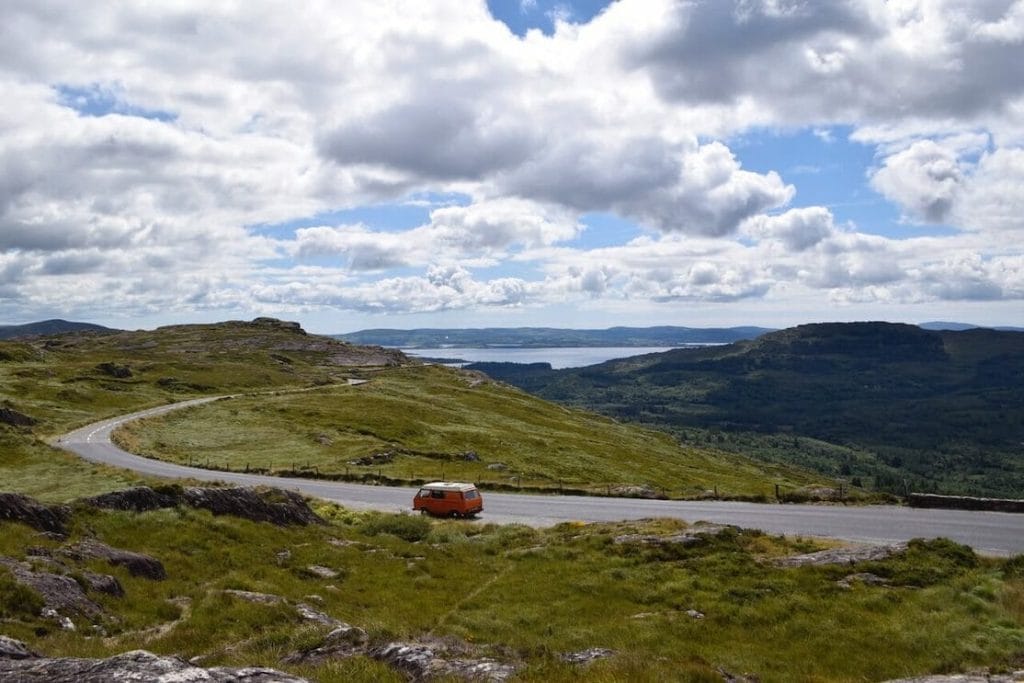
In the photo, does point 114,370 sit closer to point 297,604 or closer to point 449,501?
point 449,501

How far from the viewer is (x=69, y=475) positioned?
4897 centimetres

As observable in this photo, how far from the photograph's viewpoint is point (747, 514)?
4050 centimetres

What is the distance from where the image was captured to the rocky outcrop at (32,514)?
22.2 m

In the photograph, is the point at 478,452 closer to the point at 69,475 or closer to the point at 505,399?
the point at 69,475

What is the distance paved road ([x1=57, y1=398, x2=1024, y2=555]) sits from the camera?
32656 millimetres

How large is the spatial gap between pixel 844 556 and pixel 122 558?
24274 mm

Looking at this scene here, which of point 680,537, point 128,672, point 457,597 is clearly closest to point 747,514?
point 680,537

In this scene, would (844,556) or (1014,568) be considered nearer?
(1014,568)

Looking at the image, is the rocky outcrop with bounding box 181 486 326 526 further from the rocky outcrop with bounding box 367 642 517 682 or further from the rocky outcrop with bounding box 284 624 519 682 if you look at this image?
the rocky outcrop with bounding box 367 642 517 682

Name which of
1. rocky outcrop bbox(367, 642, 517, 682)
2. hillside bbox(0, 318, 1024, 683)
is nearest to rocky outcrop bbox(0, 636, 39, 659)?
hillside bbox(0, 318, 1024, 683)

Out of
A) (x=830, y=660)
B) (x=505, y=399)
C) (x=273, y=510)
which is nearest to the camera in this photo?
(x=830, y=660)

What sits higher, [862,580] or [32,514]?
[32,514]

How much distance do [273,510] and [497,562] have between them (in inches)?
400

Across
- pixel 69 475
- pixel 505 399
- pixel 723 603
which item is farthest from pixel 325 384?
pixel 723 603
